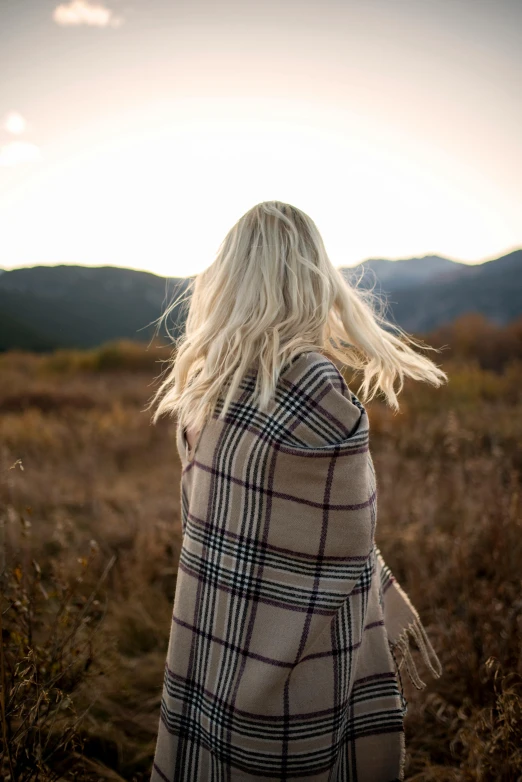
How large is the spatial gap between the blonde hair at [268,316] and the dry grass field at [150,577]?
0.77m

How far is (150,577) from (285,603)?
94.0 inches

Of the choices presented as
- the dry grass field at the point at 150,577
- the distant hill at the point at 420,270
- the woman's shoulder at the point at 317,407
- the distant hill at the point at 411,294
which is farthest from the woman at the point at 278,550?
the distant hill at the point at 420,270

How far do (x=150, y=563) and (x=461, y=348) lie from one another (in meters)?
12.2

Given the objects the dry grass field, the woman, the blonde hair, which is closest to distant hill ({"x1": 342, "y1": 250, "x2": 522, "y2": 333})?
the dry grass field

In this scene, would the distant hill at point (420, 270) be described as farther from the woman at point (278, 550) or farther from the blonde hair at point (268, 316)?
the woman at point (278, 550)

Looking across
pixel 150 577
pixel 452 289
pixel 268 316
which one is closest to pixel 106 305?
pixel 452 289

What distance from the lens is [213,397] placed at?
5.20ft

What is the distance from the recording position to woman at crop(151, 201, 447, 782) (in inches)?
56.1

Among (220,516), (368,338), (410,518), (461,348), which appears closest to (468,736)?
(220,516)

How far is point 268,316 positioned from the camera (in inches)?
63.3

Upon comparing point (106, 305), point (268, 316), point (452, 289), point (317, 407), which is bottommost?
point (317, 407)

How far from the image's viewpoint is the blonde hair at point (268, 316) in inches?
62.2

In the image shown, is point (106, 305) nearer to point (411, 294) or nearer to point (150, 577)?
point (411, 294)

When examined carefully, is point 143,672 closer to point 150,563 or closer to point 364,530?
point 150,563
